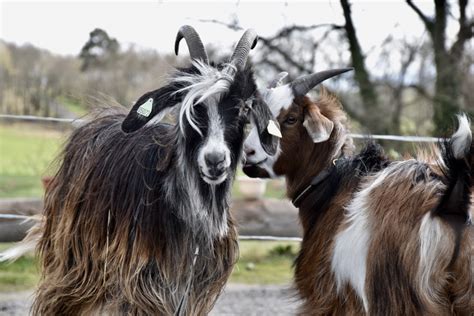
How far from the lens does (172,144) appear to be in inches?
175

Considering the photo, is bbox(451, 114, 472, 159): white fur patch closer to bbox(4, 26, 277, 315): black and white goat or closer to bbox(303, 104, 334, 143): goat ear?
bbox(303, 104, 334, 143): goat ear

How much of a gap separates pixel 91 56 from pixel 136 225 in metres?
11.2

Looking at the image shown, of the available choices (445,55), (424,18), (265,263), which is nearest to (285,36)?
(424,18)

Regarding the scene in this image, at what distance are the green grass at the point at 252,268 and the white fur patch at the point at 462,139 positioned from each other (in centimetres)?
393

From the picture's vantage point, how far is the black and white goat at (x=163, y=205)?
431cm

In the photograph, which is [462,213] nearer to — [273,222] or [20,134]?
[273,222]

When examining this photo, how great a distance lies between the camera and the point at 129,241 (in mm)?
4484

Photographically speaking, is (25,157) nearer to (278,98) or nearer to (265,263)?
(265,263)

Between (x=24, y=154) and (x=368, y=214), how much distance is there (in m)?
10.8

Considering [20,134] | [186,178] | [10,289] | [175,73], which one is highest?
[175,73]

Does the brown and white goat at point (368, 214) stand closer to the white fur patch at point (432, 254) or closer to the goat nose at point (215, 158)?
the white fur patch at point (432, 254)

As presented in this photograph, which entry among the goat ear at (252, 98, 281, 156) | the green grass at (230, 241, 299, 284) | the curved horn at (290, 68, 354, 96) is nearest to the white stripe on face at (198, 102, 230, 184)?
the goat ear at (252, 98, 281, 156)

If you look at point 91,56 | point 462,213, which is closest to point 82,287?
point 462,213

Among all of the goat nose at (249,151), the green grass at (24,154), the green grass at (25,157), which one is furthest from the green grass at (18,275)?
the goat nose at (249,151)
